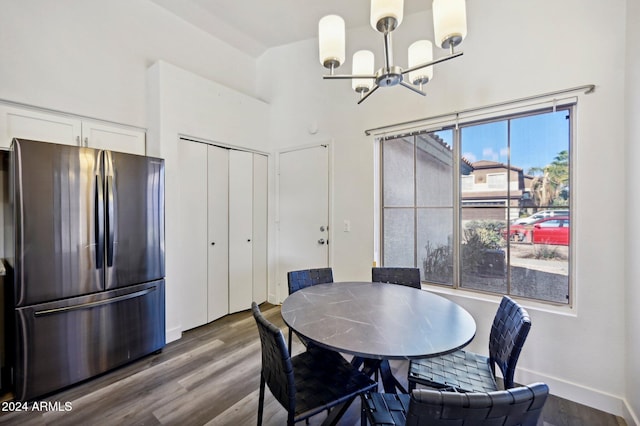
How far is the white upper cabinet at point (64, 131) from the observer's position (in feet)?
7.32

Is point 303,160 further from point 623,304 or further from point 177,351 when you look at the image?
point 623,304

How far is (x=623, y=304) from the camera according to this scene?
69.9 inches

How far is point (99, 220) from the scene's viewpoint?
217 cm

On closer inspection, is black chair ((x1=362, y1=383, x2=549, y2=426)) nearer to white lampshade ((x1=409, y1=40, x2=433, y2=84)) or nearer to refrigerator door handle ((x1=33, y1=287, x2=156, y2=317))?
white lampshade ((x1=409, y1=40, x2=433, y2=84))

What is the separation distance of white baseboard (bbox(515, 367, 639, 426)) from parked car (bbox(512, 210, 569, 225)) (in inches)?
44.0

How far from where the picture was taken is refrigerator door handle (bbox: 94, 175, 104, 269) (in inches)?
85.2

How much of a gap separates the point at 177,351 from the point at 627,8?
166 inches

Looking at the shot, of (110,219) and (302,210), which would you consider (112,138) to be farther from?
(302,210)

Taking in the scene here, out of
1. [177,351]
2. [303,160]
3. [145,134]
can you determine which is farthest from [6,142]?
[303,160]

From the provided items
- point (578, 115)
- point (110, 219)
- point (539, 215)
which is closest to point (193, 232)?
point (110, 219)

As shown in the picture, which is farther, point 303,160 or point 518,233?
point 303,160

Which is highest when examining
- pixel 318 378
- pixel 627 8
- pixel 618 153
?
pixel 627 8

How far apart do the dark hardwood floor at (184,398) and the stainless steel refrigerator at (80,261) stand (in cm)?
15

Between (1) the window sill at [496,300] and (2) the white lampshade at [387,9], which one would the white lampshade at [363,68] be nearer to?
(2) the white lampshade at [387,9]
